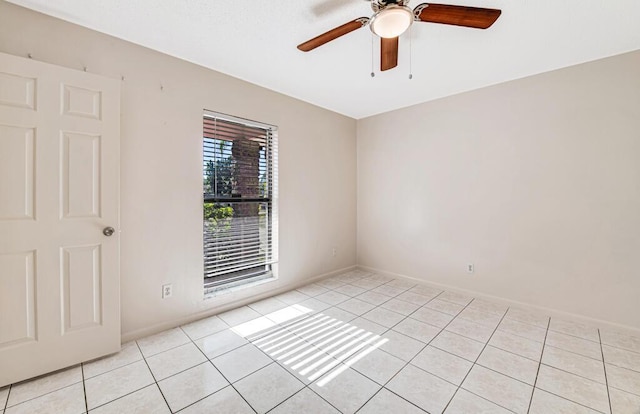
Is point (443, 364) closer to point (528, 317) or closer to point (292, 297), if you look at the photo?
point (528, 317)

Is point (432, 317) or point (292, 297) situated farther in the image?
point (292, 297)

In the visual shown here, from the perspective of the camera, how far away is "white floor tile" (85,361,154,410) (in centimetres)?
163

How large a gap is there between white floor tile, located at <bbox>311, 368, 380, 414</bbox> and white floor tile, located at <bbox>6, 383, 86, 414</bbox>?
1.37m

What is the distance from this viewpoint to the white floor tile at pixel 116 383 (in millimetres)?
1633

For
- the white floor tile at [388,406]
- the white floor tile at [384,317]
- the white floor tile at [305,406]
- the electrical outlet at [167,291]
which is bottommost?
the white floor tile at [305,406]

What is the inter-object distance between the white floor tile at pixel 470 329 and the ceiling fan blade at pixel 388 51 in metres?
2.36

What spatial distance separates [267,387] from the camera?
1739 millimetres

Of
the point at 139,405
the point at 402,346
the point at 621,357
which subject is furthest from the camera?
the point at 402,346

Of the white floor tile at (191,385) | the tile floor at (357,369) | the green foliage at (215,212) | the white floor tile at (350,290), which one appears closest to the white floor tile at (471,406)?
the tile floor at (357,369)

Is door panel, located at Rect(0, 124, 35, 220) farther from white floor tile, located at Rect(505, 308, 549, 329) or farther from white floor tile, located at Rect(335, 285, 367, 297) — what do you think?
white floor tile, located at Rect(505, 308, 549, 329)

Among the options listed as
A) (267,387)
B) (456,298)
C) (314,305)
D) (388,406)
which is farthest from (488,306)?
(267,387)

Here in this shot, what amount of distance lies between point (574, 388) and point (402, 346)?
3.48 ft

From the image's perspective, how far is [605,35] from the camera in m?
2.18

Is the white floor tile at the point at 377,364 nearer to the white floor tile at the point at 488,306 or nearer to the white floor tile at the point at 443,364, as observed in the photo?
the white floor tile at the point at 443,364
